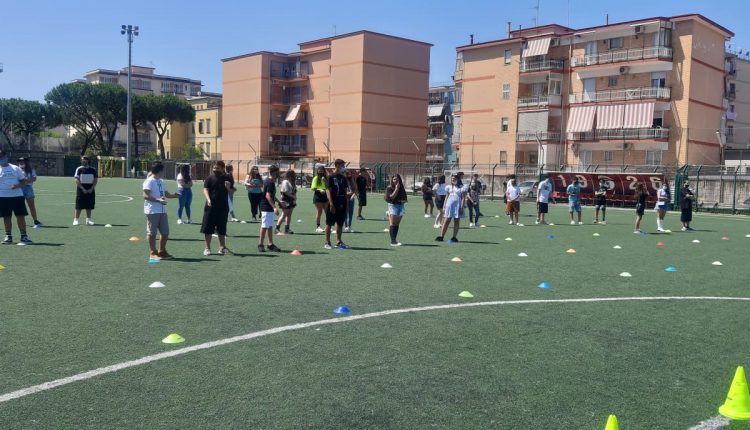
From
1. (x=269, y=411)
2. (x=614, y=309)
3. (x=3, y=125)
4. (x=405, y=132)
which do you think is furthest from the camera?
(x=3, y=125)

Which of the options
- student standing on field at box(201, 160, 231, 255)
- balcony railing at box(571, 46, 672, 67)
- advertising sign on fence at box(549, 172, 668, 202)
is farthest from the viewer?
balcony railing at box(571, 46, 672, 67)

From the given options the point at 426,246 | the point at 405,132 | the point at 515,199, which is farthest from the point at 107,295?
the point at 405,132

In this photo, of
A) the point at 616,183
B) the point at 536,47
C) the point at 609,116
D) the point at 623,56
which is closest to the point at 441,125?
the point at 536,47

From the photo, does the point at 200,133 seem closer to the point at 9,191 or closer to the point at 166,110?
the point at 166,110

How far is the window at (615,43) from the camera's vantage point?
168 feet

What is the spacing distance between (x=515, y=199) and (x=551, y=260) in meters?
9.57

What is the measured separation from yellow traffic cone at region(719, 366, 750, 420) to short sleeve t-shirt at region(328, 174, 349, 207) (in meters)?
9.51

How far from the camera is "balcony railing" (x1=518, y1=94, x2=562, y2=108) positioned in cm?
5438

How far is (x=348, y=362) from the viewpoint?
226 inches

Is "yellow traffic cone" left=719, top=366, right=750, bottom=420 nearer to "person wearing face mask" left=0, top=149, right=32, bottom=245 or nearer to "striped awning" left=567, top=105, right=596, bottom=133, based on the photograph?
"person wearing face mask" left=0, top=149, right=32, bottom=245

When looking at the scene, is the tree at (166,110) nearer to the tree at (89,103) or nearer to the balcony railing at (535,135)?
the tree at (89,103)

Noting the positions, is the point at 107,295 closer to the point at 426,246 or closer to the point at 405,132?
the point at 426,246

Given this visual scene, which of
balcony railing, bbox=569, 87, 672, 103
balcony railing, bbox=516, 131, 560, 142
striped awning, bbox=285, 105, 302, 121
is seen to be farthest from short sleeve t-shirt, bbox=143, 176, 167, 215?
striped awning, bbox=285, 105, 302, 121

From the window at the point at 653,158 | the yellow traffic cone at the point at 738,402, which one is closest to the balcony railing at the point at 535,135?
the window at the point at 653,158
